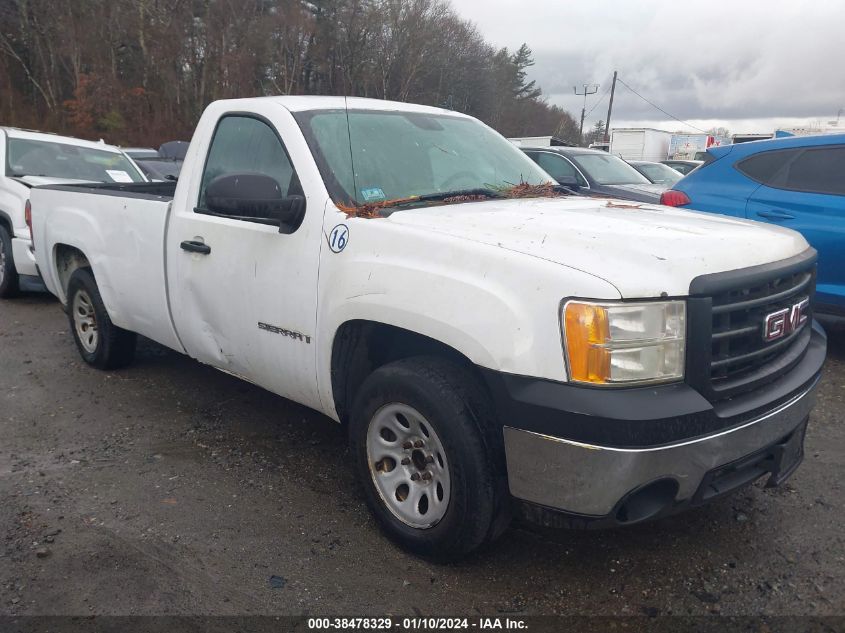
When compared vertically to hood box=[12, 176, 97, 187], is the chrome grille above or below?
below

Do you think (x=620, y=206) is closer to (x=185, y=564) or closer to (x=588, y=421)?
(x=588, y=421)

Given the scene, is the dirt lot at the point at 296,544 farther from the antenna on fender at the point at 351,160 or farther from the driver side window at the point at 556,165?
the driver side window at the point at 556,165

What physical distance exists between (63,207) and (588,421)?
445 centimetres

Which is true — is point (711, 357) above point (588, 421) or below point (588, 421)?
above

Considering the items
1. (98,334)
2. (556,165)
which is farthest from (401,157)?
(556,165)

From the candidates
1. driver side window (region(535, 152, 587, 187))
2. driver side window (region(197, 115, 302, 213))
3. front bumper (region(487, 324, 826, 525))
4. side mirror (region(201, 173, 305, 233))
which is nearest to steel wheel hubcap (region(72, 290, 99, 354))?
driver side window (region(197, 115, 302, 213))

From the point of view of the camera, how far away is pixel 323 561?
282cm

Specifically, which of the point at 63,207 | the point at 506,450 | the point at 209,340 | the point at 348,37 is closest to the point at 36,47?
the point at 348,37

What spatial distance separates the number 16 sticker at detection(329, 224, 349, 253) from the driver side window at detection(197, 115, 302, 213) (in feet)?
1.14

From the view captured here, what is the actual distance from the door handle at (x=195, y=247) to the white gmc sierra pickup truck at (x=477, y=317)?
2cm

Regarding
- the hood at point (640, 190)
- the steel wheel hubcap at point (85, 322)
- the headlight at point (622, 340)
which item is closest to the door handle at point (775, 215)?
the hood at point (640, 190)

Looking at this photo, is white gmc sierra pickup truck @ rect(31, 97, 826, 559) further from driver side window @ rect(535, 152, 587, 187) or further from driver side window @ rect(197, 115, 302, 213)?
driver side window @ rect(535, 152, 587, 187)

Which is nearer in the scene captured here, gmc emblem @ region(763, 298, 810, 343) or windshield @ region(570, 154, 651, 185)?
gmc emblem @ region(763, 298, 810, 343)

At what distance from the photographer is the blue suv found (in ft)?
16.7
